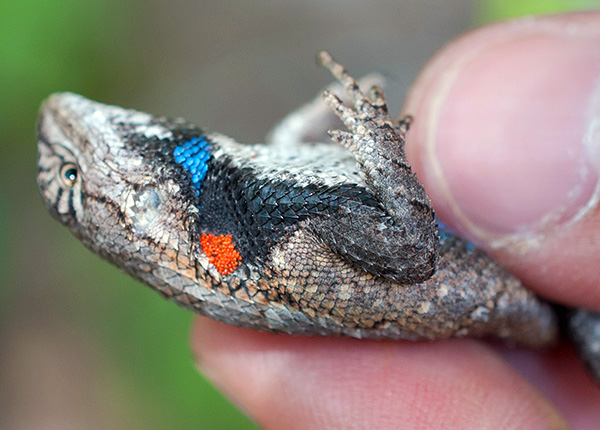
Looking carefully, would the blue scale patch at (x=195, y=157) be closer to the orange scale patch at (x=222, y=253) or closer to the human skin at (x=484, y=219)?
the orange scale patch at (x=222, y=253)

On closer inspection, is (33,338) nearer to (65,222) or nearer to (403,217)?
(65,222)

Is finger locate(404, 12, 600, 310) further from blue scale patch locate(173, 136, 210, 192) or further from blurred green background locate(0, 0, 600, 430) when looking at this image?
blurred green background locate(0, 0, 600, 430)

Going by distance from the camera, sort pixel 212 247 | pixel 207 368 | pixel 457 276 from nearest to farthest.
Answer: pixel 212 247 < pixel 457 276 < pixel 207 368

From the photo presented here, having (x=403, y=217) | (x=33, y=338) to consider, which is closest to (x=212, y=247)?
(x=403, y=217)

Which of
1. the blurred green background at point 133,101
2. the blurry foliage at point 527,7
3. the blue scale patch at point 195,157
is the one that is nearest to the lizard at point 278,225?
the blue scale patch at point 195,157

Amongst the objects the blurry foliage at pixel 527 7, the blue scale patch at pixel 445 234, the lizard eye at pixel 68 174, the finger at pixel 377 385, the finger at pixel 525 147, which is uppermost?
the blurry foliage at pixel 527 7

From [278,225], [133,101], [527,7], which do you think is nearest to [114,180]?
[278,225]
